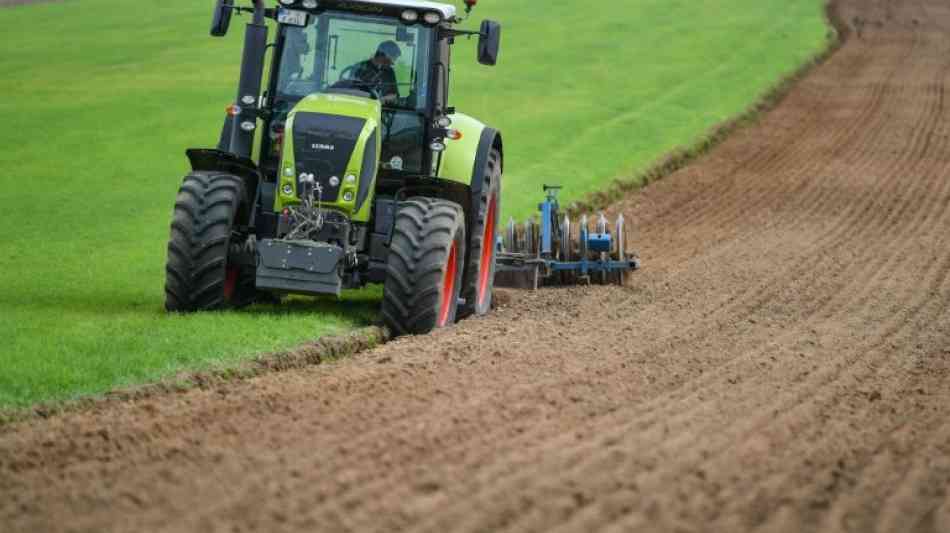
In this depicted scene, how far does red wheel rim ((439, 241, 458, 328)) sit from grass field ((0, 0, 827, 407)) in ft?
2.09

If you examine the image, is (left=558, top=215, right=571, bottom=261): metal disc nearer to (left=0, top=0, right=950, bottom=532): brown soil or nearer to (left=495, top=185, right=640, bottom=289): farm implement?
(left=495, top=185, right=640, bottom=289): farm implement

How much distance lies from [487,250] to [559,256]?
1.60m

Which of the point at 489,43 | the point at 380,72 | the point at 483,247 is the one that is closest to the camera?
the point at 489,43

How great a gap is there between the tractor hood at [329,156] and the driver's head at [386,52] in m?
0.84

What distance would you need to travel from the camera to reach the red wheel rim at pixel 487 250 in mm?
13461

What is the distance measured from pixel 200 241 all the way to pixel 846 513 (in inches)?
238

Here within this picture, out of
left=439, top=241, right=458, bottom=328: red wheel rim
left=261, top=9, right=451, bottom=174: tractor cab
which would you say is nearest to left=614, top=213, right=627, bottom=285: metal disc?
A: left=261, top=9, right=451, bottom=174: tractor cab

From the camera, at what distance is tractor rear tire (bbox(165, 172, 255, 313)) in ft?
36.8

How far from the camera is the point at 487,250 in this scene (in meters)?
13.7

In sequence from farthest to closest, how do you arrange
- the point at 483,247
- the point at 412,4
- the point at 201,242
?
the point at 483,247
the point at 412,4
the point at 201,242

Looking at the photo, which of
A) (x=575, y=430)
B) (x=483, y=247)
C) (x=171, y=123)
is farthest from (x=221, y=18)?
(x=171, y=123)

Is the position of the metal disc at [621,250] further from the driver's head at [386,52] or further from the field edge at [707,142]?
the field edge at [707,142]

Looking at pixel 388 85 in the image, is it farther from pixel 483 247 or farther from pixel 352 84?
pixel 483 247

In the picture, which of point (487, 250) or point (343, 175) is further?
point (487, 250)
